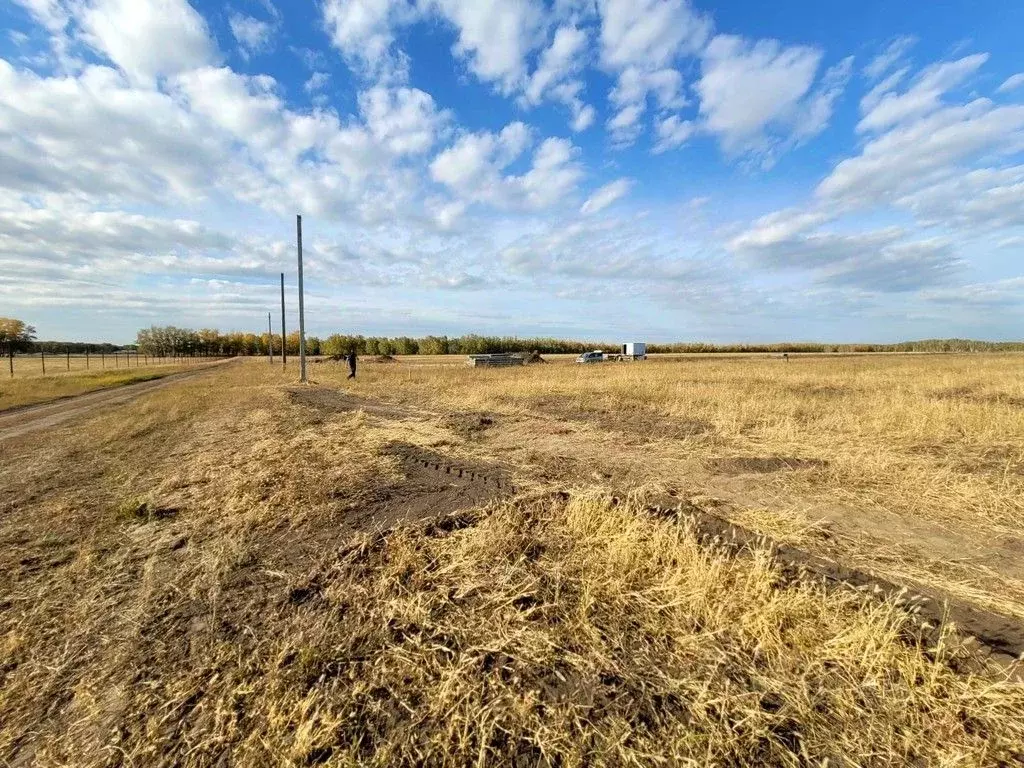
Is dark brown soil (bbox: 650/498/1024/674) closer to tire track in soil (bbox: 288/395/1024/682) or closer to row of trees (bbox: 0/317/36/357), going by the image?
tire track in soil (bbox: 288/395/1024/682)

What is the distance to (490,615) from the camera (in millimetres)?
3119

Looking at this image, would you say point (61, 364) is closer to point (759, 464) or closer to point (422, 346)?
point (422, 346)

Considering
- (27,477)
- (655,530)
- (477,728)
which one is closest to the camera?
(477,728)

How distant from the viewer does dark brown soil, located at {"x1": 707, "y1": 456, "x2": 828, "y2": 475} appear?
7184mm

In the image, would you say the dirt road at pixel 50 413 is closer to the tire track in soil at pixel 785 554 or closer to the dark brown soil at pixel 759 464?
the tire track in soil at pixel 785 554

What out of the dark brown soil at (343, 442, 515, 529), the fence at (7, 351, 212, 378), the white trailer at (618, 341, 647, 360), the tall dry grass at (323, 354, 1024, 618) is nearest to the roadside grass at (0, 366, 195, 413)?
the fence at (7, 351, 212, 378)

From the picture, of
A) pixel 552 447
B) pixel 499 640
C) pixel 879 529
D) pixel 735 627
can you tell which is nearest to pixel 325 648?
pixel 499 640

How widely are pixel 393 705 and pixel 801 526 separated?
452 centimetres

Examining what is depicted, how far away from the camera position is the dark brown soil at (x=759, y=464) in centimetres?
718

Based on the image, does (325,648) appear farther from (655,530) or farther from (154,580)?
(655,530)

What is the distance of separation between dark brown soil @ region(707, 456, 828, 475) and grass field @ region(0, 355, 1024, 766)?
0.38 ft

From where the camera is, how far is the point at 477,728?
2230 mm

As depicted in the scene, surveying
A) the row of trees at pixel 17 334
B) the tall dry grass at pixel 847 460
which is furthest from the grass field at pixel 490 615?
the row of trees at pixel 17 334

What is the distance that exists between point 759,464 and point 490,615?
20.2 feet
